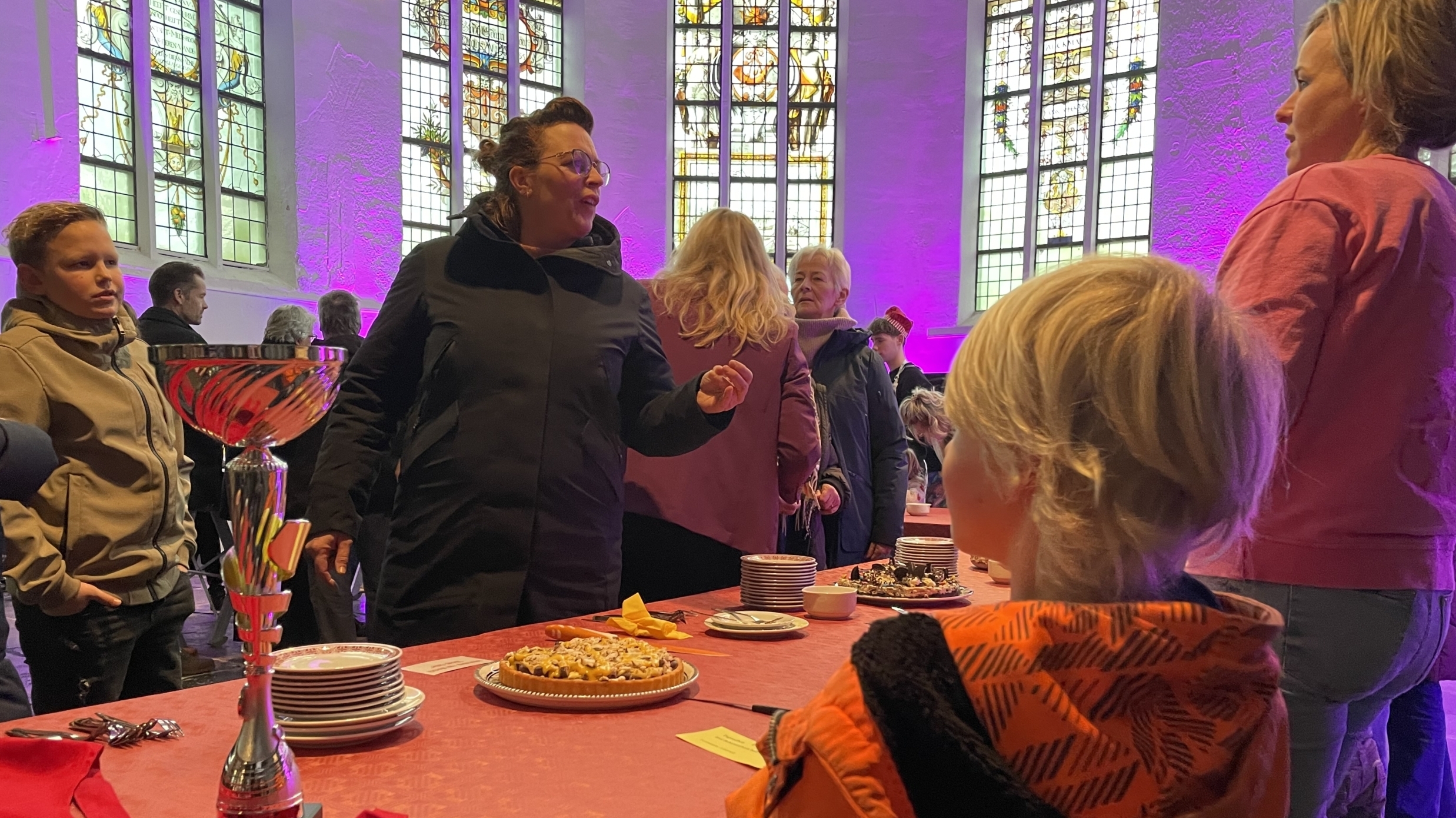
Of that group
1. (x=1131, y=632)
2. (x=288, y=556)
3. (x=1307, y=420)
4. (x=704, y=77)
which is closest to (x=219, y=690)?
(x=288, y=556)

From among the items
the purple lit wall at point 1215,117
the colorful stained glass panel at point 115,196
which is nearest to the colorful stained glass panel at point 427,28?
the colorful stained glass panel at point 115,196

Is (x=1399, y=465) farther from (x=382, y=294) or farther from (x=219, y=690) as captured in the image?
(x=382, y=294)

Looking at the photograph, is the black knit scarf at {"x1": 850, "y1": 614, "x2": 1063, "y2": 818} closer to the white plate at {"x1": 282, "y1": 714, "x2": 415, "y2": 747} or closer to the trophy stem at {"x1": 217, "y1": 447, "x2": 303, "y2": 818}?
the trophy stem at {"x1": 217, "y1": 447, "x2": 303, "y2": 818}

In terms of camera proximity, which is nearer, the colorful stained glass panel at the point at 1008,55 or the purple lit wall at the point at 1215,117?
the purple lit wall at the point at 1215,117

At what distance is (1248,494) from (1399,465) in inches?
24.4

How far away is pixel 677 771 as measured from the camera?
48.0 inches

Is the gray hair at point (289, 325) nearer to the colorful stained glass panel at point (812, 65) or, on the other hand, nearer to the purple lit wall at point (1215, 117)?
the purple lit wall at point (1215, 117)

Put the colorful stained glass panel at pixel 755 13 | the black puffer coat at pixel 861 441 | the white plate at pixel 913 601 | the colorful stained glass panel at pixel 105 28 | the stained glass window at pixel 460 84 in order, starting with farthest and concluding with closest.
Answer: the colorful stained glass panel at pixel 755 13 < the stained glass window at pixel 460 84 < the colorful stained glass panel at pixel 105 28 < the black puffer coat at pixel 861 441 < the white plate at pixel 913 601

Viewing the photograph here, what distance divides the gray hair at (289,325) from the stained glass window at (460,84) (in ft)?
23.8

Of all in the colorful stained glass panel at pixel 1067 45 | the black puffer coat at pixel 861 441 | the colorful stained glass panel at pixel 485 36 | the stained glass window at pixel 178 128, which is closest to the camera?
the black puffer coat at pixel 861 441

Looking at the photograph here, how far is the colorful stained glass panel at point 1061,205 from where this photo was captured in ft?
45.4

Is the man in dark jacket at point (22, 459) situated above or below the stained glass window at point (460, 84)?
below

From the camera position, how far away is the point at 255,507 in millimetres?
960

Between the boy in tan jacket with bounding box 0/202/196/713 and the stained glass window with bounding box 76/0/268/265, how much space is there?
7992 millimetres
